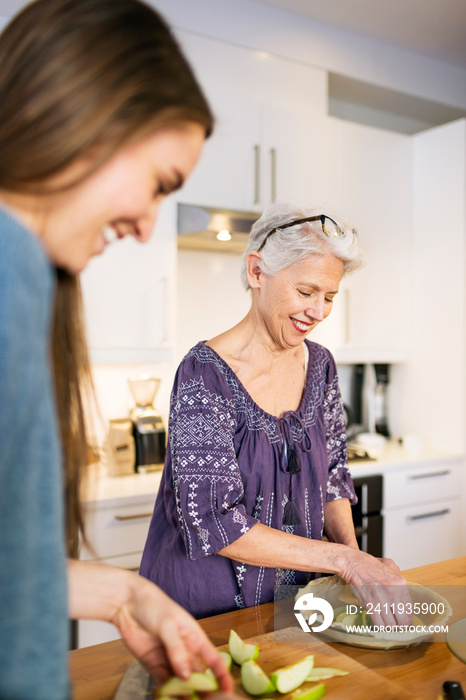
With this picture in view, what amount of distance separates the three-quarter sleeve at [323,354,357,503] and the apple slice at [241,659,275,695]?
0.67 m

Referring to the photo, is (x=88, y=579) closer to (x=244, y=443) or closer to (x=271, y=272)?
(x=244, y=443)

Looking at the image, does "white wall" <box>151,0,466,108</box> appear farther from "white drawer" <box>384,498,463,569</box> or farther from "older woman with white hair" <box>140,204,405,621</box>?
"white drawer" <box>384,498,463,569</box>

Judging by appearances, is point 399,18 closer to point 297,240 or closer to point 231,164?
point 231,164

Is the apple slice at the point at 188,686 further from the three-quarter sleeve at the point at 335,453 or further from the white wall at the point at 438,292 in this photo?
the white wall at the point at 438,292

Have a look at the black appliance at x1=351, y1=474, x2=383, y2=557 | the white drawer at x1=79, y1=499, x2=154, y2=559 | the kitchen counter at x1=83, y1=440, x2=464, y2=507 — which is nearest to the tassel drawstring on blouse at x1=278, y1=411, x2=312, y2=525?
the kitchen counter at x1=83, y1=440, x2=464, y2=507

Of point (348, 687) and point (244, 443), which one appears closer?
point (348, 687)

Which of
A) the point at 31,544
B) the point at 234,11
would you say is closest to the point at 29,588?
the point at 31,544

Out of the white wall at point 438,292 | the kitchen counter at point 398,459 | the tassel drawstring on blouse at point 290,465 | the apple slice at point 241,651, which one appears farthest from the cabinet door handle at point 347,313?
the apple slice at point 241,651

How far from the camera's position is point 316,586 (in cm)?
109

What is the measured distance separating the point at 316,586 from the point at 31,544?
793 mm

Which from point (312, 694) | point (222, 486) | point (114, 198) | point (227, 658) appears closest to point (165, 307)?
point (222, 486)

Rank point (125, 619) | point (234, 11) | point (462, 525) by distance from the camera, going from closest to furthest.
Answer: point (125, 619) → point (234, 11) → point (462, 525)

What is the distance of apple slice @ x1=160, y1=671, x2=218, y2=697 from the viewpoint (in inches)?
25.2

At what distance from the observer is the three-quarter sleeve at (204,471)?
1.14 meters
